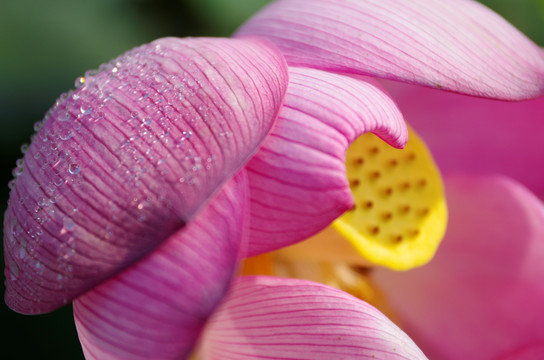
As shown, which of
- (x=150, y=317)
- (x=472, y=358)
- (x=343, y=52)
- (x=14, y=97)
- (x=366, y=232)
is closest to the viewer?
(x=150, y=317)

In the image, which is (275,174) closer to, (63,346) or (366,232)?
(366,232)

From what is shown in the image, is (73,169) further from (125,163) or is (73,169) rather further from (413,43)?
(413,43)

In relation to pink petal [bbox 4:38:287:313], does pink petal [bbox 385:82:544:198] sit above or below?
below

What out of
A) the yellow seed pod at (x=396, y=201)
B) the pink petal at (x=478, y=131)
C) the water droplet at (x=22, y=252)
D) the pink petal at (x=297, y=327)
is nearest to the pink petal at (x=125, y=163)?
the water droplet at (x=22, y=252)

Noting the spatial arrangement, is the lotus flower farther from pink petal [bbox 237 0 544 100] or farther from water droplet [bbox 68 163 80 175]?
water droplet [bbox 68 163 80 175]

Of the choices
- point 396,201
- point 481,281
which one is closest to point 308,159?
point 396,201

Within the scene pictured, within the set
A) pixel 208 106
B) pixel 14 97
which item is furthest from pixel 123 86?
pixel 14 97

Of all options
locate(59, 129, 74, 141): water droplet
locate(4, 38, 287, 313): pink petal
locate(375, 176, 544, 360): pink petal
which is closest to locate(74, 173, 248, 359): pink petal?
locate(4, 38, 287, 313): pink petal
